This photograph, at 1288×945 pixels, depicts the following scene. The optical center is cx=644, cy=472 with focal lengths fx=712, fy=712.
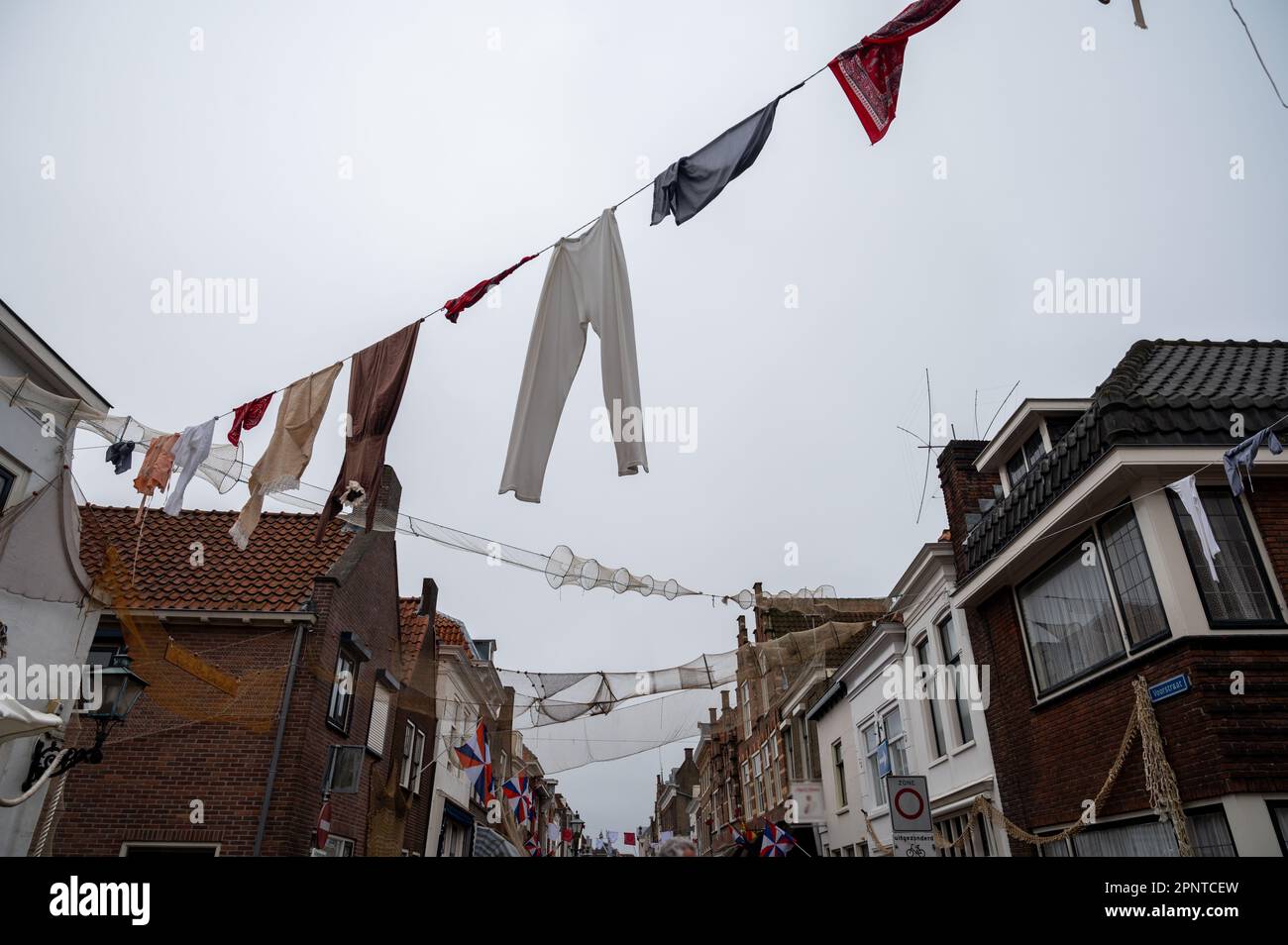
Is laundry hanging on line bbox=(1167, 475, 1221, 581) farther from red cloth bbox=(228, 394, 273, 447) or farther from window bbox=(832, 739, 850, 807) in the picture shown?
window bbox=(832, 739, 850, 807)

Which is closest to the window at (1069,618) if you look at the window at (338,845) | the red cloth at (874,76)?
the red cloth at (874,76)

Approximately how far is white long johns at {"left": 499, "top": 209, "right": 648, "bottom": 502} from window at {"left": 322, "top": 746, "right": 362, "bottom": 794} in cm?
1024

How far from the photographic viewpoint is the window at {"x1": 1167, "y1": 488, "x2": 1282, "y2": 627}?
8.17m

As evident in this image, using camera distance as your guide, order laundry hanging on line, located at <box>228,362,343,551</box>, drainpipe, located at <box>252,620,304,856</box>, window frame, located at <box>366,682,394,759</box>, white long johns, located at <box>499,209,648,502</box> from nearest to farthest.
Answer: white long johns, located at <box>499,209,648,502</box>, laundry hanging on line, located at <box>228,362,343,551</box>, drainpipe, located at <box>252,620,304,856</box>, window frame, located at <box>366,682,394,759</box>

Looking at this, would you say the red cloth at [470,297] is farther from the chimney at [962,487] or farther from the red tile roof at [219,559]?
the chimney at [962,487]

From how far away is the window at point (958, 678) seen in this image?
535 inches

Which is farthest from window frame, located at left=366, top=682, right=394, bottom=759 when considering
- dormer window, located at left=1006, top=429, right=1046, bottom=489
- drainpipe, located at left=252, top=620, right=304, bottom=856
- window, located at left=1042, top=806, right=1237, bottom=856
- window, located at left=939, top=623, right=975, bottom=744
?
dormer window, located at left=1006, top=429, right=1046, bottom=489

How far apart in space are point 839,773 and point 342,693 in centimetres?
1511

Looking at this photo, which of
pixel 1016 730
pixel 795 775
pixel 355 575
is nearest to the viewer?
pixel 1016 730

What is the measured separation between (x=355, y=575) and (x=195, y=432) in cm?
740

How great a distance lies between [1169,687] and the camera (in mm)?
8180

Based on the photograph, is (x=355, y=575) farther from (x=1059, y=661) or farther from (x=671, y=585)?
(x=1059, y=661)
